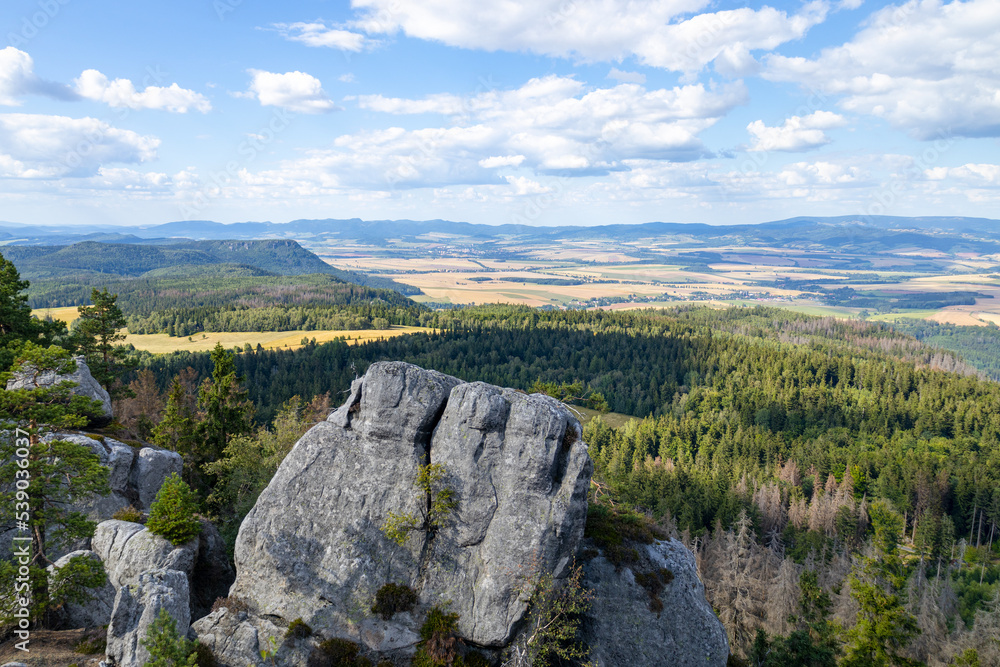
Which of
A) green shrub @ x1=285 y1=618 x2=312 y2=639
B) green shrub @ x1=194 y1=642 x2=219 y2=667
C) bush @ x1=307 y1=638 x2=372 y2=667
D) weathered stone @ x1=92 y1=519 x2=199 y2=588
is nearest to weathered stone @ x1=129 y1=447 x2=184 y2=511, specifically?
weathered stone @ x1=92 y1=519 x2=199 y2=588

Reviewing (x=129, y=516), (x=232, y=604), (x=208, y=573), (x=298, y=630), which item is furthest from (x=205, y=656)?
(x=129, y=516)

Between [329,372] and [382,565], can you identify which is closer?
[382,565]

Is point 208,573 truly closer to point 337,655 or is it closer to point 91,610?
point 91,610

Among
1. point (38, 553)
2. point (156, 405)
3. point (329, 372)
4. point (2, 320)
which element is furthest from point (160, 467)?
point (329, 372)

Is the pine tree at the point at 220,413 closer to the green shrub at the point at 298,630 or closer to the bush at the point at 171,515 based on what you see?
the bush at the point at 171,515

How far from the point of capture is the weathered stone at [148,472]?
45594 millimetres

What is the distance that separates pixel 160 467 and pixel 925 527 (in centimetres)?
12791

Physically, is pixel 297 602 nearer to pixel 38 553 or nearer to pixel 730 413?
pixel 38 553

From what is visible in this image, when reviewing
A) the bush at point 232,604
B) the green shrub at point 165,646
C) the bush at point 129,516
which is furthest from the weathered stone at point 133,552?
the green shrub at point 165,646

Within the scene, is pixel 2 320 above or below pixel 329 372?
above

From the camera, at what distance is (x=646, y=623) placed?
3681 cm

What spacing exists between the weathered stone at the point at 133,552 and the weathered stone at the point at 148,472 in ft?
35.8

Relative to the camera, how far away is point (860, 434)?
162 meters

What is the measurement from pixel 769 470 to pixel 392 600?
125 meters
